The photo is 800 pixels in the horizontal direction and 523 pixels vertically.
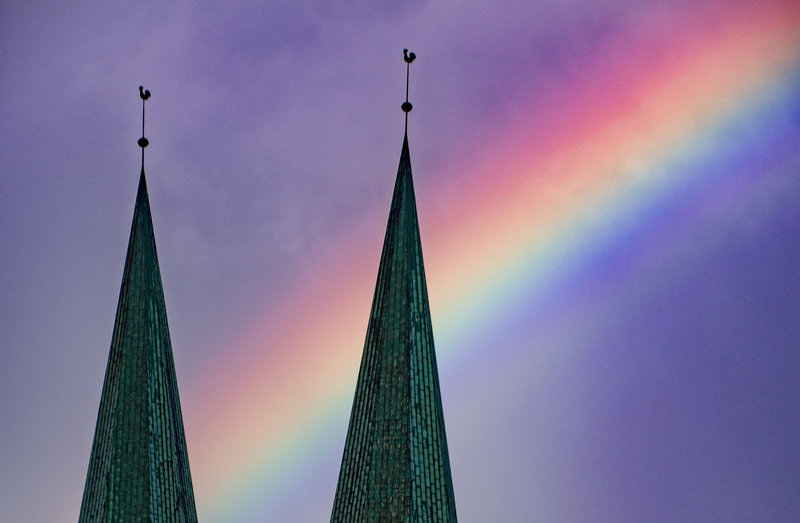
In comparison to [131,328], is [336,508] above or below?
below

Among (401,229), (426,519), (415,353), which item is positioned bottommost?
(426,519)

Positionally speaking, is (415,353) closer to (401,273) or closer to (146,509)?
(401,273)

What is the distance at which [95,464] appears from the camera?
Answer: 4034 centimetres

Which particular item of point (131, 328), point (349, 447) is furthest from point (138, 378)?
point (349, 447)

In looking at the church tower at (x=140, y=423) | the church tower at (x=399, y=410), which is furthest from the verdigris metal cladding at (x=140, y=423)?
the church tower at (x=399, y=410)

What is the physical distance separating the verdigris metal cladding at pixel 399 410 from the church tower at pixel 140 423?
11.0 feet

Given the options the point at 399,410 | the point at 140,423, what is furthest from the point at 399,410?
the point at 140,423

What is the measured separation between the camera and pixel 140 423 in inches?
1576

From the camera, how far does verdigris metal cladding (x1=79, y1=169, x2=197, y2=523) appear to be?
129 feet

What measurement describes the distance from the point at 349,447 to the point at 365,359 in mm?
1771

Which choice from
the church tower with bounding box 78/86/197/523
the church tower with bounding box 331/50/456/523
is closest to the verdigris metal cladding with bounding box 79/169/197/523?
the church tower with bounding box 78/86/197/523

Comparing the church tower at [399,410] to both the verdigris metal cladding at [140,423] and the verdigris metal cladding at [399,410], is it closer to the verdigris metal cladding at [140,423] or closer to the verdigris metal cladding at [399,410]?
the verdigris metal cladding at [399,410]

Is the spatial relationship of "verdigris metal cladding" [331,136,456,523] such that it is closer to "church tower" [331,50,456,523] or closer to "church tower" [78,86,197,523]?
"church tower" [331,50,456,523]

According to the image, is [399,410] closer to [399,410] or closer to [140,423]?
[399,410]
